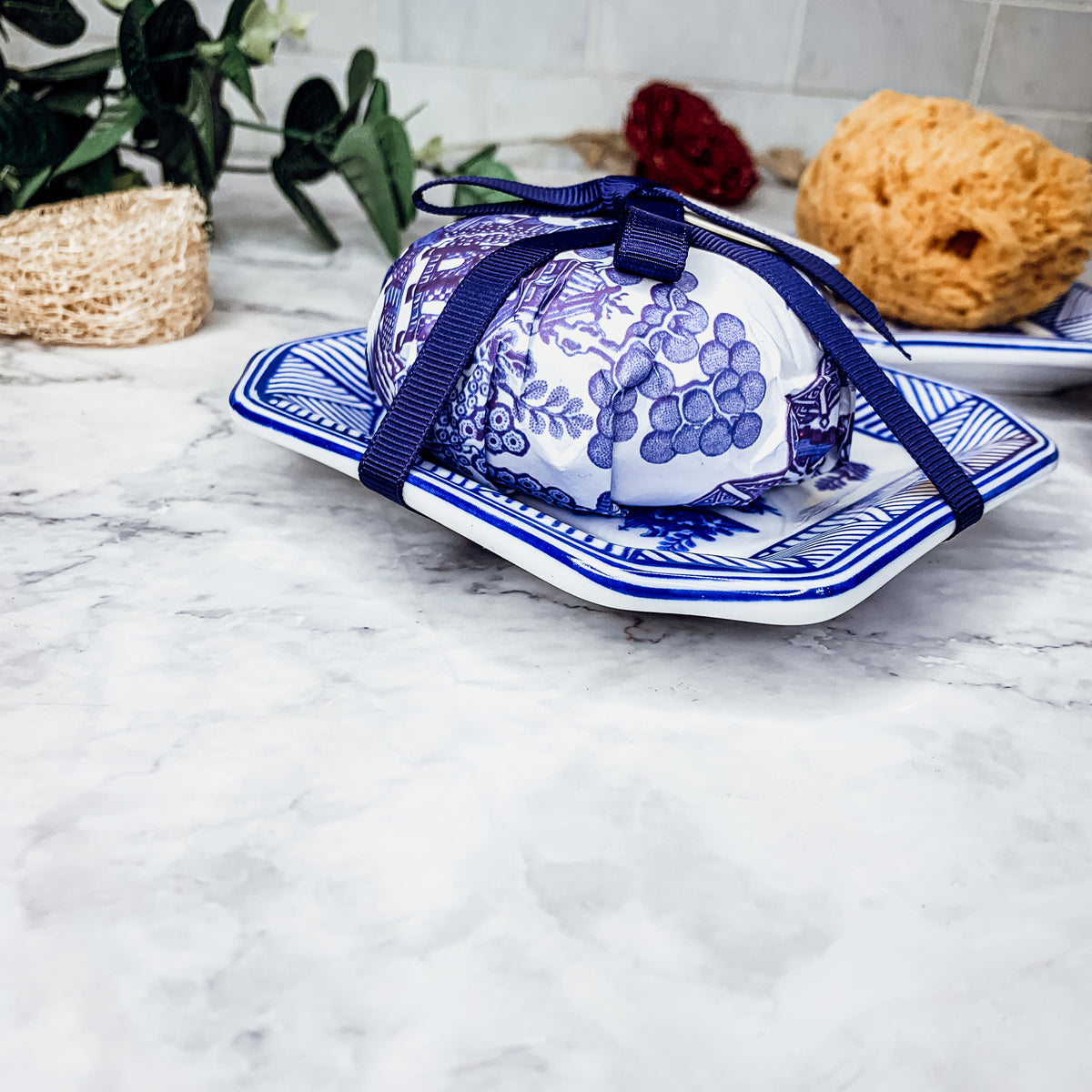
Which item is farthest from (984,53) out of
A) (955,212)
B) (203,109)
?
(203,109)

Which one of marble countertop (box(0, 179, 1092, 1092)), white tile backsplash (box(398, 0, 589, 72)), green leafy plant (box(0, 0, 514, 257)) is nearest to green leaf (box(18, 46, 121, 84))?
green leafy plant (box(0, 0, 514, 257))

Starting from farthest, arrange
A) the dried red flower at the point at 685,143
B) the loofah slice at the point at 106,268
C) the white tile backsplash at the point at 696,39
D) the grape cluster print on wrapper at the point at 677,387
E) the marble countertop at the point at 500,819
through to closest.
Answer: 1. the white tile backsplash at the point at 696,39
2. the dried red flower at the point at 685,143
3. the loofah slice at the point at 106,268
4. the grape cluster print on wrapper at the point at 677,387
5. the marble countertop at the point at 500,819

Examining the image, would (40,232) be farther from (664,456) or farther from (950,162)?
(950,162)

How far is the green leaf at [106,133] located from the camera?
0.66 m

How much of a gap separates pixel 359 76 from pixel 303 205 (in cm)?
12

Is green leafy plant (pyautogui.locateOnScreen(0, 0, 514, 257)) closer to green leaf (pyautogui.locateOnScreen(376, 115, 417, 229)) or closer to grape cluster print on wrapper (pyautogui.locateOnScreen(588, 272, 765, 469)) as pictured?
green leaf (pyautogui.locateOnScreen(376, 115, 417, 229))

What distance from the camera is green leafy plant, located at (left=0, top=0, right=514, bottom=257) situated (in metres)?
0.65

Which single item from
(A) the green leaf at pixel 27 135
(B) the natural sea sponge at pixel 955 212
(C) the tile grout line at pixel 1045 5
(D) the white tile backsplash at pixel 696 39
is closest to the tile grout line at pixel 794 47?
(D) the white tile backsplash at pixel 696 39

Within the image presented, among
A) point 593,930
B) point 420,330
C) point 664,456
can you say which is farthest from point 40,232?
point 593,930

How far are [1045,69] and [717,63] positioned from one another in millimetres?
355

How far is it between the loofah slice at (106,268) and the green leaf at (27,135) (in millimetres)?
33

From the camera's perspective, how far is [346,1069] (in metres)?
0.24

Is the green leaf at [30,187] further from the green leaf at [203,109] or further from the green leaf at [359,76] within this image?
the green leaf at [359,76]

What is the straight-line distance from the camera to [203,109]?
0.69 meters
